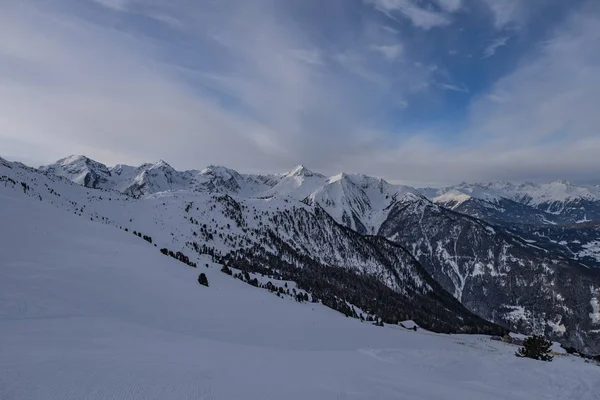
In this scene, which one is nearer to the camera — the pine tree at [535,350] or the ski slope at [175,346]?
the ski slope at [175,346]

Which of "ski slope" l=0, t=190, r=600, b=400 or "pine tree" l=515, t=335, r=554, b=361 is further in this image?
"pine tree" l=515, t=335, r=554, b=361

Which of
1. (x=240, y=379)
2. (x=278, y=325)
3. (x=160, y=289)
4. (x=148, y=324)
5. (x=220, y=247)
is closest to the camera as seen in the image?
(x=240, y=379)

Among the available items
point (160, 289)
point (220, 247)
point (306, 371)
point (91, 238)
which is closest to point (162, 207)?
point (220, 247)

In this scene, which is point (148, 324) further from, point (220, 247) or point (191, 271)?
point (220, 247)

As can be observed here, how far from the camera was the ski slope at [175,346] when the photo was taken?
468 inches

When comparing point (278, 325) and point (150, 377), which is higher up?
point (150, 377)

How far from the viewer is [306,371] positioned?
17719 mm

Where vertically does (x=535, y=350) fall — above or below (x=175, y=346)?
above

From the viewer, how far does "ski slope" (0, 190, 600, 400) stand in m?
11.9

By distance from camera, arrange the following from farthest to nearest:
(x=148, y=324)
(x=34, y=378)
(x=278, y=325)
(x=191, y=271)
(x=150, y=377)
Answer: (x=191, y=271)
(x=278, y=325)
(x=148, y=324)
(x=150, y=377)
(x=34, y=378)

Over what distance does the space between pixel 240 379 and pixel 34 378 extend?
6.68 m

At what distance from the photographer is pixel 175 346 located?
17.6m

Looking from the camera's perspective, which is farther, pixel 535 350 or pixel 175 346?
pixel 535 350

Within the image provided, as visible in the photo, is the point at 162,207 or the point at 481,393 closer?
the point at 481,393
